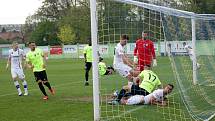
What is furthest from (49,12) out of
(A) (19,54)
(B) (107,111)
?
(B) (107,111)

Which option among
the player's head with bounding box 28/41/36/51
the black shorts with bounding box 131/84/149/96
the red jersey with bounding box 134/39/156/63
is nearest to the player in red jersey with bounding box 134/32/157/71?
the red jersey with bounding box 134/39/156/63

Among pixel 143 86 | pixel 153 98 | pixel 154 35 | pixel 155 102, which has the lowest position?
pixel 155 102

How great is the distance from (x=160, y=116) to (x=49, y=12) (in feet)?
286

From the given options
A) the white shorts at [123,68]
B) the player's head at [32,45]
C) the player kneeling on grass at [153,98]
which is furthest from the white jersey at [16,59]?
the player kneeling on grass at [153,98]

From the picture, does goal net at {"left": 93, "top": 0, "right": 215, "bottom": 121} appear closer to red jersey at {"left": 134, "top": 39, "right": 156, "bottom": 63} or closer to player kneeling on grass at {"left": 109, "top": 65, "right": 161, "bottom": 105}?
player kneeling on grass at {"left": 109, "top": 65, "right": 161, "bottom": 105}

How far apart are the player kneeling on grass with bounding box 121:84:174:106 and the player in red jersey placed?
113 cm

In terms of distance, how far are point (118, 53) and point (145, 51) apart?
2.73ft

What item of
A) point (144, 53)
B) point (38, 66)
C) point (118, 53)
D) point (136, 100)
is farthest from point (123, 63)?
point (38, 66)

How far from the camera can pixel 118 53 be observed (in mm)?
14023

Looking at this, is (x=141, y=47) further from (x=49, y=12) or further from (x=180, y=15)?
(x=49, y=12)

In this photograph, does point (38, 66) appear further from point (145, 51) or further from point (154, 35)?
point (154, 35)

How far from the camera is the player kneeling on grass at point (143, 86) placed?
1245 cm

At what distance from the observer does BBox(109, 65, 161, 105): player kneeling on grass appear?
12453 mm

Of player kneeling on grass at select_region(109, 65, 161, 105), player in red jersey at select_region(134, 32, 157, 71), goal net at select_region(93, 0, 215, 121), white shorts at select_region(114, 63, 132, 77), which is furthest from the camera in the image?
white shorts at select_region(114, 63, 132, 77)
